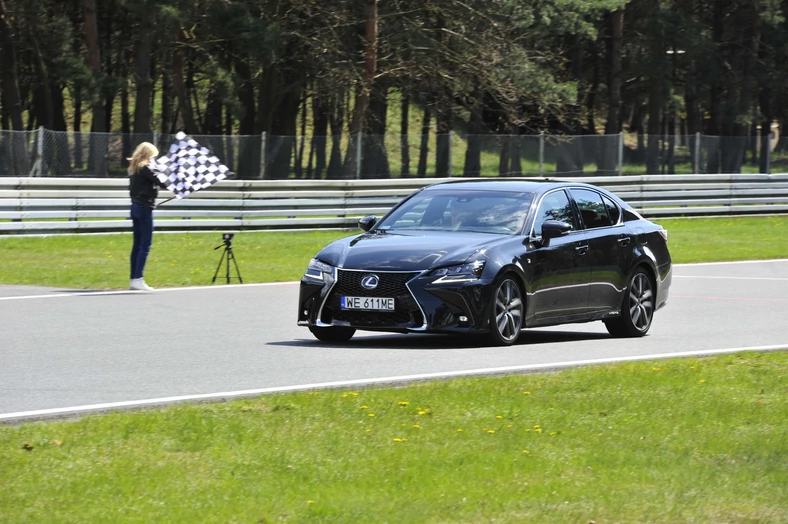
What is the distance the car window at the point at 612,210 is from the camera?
1294 centimetres

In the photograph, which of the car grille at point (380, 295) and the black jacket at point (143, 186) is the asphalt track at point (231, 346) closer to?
the car grille at point (380, 295)

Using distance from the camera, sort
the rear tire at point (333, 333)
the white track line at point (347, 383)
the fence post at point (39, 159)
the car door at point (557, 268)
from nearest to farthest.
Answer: the white track line at point (347, 383) < the rear tire at point (333, 333) < the car door at point (557, 268) < the fence post at point (39, 159)

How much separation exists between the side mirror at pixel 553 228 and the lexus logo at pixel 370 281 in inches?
68.2

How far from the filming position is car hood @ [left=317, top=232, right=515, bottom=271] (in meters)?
10.8

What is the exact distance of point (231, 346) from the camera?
1098 cm

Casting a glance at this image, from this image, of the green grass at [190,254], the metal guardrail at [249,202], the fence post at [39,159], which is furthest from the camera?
the fence post at [39,159]

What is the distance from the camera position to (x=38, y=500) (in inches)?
217

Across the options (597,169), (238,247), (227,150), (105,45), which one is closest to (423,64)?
(597,169)

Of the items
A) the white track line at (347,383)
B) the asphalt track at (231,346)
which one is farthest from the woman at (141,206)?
the white track line at (347,383)

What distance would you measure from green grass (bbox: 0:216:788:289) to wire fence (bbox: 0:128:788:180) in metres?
4.07

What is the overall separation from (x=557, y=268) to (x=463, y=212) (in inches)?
38.9

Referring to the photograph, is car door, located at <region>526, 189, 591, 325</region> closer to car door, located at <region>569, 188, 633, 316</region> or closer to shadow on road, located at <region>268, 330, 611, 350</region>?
car door, located at <region>569, 188, 633, 316</region>

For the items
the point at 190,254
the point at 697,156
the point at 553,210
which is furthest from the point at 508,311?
the point at 697,156

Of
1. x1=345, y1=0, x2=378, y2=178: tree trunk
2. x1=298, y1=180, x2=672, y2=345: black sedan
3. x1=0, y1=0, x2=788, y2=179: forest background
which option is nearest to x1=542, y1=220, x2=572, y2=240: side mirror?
x1=298, y1=180, x2=672, y2=345: black sedan
